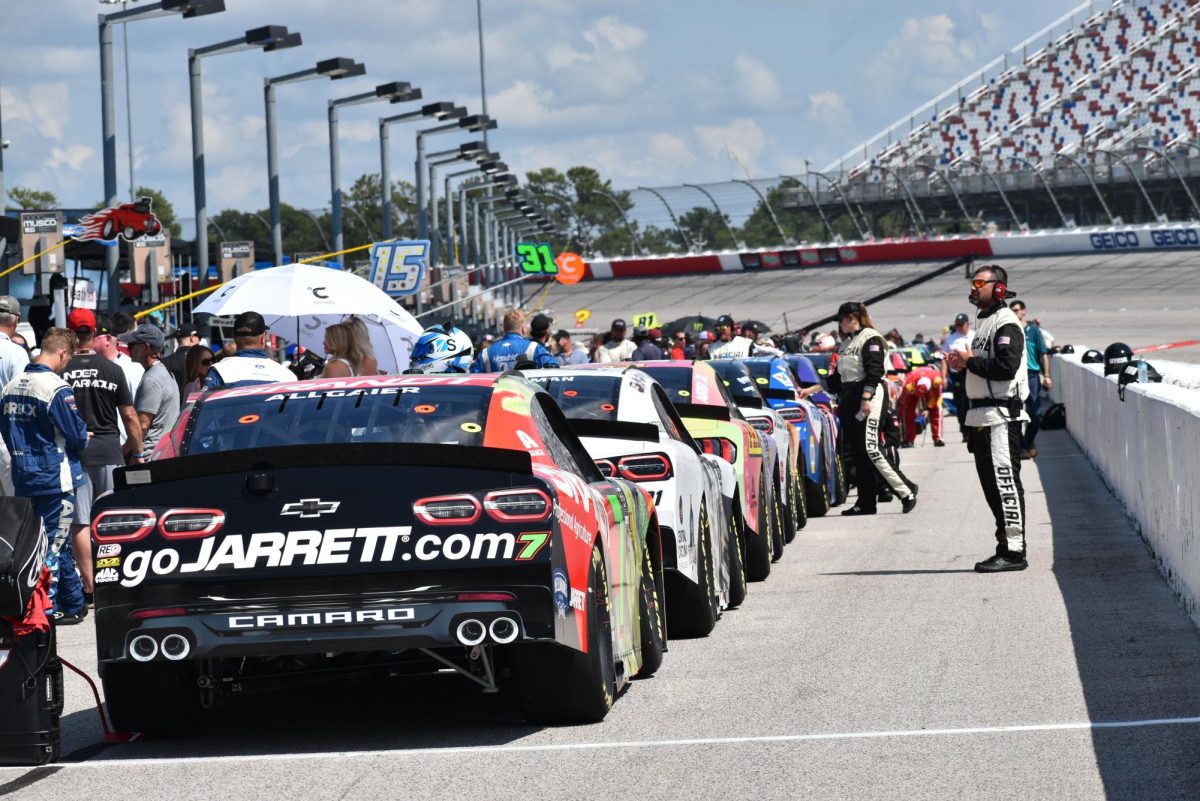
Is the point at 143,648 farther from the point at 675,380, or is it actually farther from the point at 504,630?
the point at 675,380

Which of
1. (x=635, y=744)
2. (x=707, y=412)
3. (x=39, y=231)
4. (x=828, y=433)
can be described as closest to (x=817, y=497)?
(x=828, y=433)

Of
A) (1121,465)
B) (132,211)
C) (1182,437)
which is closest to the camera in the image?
(1182,437)

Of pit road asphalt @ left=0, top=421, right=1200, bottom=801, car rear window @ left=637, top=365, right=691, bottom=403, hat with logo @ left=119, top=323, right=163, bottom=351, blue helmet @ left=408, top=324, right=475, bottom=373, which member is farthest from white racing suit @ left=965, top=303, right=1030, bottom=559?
hat with logo @ left=119, top=323, right=163, bottom=351

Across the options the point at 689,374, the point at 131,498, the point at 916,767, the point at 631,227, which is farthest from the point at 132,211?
the point at 631,227

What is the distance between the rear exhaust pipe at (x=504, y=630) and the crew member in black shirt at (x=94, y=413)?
20.3 feet

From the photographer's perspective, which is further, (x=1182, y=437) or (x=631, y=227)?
(x=631, y=227)

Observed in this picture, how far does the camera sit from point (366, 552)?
6355 millimetres

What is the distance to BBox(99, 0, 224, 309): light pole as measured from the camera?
22766mm

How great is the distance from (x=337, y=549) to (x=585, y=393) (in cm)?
410

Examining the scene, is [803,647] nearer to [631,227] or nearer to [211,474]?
[211,474]

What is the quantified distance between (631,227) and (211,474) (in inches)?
3522

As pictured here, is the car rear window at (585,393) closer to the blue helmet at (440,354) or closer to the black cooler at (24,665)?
the blue helmet at (440,354)

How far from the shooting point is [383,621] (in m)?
6.32

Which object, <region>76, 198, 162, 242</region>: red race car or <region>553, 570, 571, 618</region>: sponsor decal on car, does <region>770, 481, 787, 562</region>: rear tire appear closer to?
<region>553, 570, 571, 618</region>: sponsor decal on car
